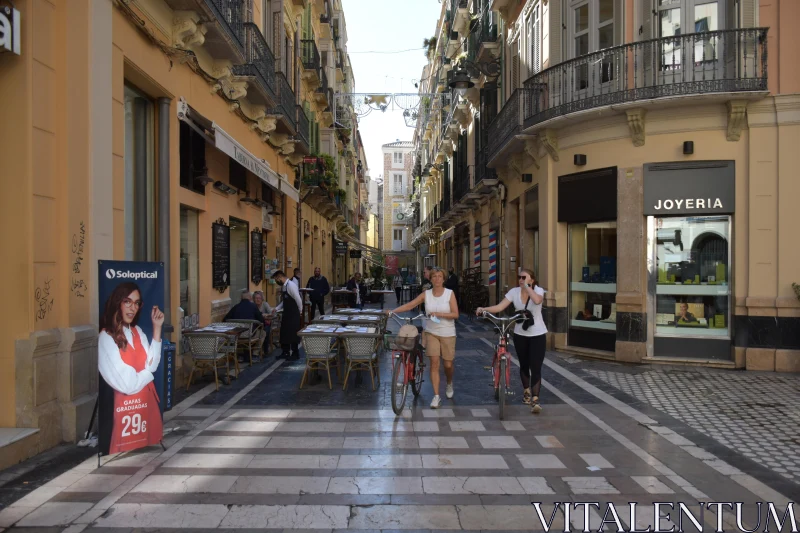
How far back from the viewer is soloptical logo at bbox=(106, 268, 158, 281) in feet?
18.2

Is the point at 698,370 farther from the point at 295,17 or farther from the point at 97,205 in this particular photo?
the point at 295,17

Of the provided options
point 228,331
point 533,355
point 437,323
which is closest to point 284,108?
point 228,331

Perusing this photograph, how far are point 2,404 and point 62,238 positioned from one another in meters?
1.59

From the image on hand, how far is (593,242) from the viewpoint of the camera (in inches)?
507

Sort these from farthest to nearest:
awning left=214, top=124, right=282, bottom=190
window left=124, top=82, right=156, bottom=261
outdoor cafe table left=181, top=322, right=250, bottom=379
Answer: awning left=214, top=124, right=282, bottom=190 → outdoor cafe table left=181, top=322, right=250, bottom=379 → window left=124, top=82, right=156, bottom=261

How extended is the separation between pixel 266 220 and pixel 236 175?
3214 millimetres

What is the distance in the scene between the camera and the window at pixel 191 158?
10.3 m

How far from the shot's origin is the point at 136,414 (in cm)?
566

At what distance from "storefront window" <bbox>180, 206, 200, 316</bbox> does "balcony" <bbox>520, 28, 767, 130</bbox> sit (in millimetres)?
7208

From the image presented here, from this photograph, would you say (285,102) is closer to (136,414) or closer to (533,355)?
(533,355)

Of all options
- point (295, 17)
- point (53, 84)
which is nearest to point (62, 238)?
point (53, 84)

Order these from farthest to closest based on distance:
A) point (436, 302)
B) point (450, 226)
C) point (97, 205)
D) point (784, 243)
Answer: point (450, 226)
point (784, 243)
point (436, 302)
point (97, 205)

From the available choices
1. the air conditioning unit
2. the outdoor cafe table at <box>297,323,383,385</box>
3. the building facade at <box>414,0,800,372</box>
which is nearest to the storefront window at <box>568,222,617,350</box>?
the building facade at <box>414,0,800,372</box>

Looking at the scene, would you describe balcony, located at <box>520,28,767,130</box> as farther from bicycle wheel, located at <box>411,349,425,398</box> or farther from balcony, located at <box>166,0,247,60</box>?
bicycle wheel, located at <box>411,349,425,398</box>
